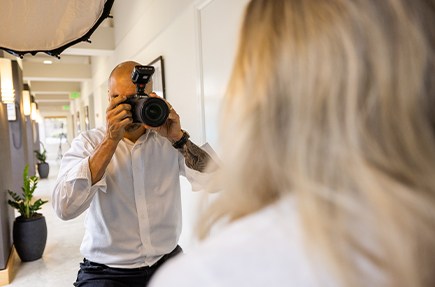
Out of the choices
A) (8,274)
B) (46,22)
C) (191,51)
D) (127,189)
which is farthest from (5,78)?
(127,189)

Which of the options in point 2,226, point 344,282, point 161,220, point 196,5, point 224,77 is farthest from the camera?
point 2,226

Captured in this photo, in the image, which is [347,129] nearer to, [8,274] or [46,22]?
[46,22]

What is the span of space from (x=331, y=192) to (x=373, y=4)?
0.23m

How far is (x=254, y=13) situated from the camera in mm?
430

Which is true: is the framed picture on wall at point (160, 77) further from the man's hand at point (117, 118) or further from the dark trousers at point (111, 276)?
the dark trousers at point (111, 276)

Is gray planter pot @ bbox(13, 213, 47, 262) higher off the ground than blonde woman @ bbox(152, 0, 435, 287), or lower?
lower

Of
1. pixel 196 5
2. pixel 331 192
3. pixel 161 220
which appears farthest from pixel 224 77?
pixel 331 192

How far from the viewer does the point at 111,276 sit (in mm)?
1223

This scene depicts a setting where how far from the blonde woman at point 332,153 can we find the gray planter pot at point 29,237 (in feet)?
10.7

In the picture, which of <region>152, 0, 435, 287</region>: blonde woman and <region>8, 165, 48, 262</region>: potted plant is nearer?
<region>152, 0, 435, 287</region>: blonde woman

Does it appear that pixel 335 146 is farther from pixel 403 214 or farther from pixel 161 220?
pixel 161 220

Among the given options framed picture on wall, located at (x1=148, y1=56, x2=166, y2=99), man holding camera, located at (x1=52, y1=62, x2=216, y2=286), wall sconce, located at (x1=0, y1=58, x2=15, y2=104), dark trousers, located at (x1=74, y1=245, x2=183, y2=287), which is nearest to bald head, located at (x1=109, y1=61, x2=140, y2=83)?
man holding camera, located at (x1=52, y1=62, x2=216, y2=286)

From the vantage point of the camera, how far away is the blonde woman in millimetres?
342

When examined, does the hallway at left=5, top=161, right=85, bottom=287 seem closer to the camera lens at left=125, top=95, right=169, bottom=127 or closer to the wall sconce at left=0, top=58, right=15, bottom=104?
the wall sconce at left=0, top=58, right=15, bottom=104
